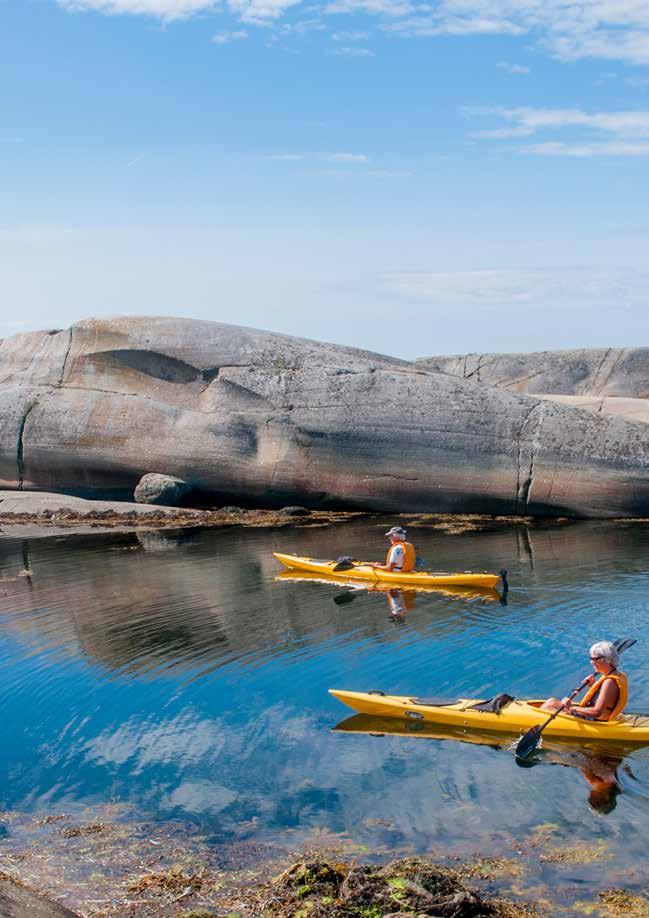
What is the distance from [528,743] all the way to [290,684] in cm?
321

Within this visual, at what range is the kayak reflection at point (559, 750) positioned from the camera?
9.25m

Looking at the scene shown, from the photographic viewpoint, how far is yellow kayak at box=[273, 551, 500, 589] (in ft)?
56.0

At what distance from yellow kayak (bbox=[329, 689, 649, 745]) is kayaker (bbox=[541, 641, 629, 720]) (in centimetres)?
8

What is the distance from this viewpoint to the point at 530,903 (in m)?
7.10

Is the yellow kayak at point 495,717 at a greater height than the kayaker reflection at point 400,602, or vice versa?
the kayaker reflection at point 400,602

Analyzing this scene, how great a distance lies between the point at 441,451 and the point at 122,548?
7864mm

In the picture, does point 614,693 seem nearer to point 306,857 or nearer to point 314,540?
point 306,857

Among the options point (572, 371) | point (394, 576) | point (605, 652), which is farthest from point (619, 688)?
point (572, 371)

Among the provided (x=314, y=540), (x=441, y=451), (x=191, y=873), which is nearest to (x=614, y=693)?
(x=191, y=873)

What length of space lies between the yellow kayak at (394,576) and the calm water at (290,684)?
44 centimetres

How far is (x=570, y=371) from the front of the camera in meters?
42.3

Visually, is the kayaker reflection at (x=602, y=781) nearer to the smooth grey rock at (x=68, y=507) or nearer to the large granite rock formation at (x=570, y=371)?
the smooth grey rock at (x=68, y=507)

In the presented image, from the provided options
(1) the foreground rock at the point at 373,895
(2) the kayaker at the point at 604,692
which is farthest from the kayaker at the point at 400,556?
(1) the foreground rock at the point at 373,895

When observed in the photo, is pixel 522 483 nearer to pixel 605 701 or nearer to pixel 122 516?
pixel 122 516
